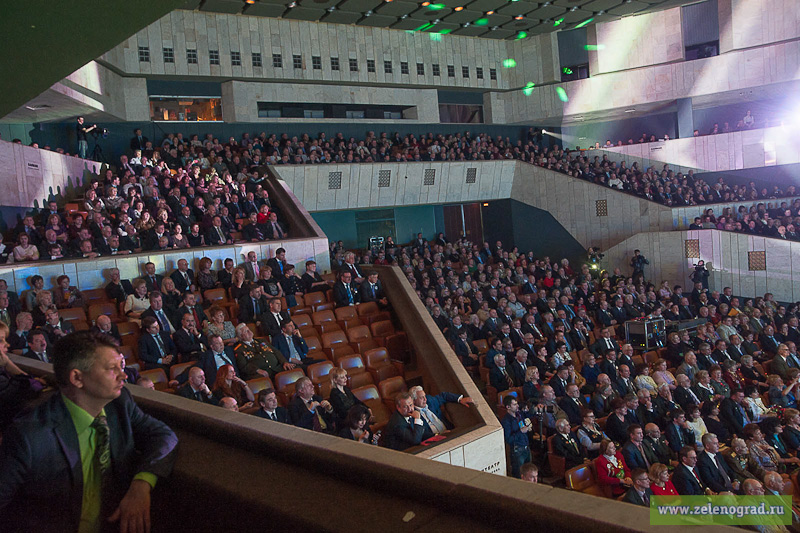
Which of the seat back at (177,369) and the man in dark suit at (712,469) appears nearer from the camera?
the man in dark suit at (712,469)

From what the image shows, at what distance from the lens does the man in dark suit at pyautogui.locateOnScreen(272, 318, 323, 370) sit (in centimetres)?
640

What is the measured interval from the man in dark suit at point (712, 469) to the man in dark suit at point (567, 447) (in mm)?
1043

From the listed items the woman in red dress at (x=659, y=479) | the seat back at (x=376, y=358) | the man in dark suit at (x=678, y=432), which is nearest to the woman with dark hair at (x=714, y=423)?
the man in dark suit at (x=678, y=432)

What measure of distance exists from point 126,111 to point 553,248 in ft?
42.5

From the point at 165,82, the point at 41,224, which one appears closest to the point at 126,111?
the point at 165,82

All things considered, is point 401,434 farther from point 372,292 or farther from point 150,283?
point 150,283

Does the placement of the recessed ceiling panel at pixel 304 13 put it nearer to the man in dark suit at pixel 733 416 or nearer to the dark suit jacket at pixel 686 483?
the man in dark suit at pixel 733 416

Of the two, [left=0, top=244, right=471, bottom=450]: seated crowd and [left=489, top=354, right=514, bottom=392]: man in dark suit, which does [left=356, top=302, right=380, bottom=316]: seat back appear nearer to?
[left=0, top=244, right=471, bottom=450]: seated crowd

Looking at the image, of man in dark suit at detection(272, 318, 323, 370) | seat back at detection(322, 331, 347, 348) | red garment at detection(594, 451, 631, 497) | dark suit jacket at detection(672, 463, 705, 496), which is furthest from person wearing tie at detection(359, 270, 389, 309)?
dark suit jacket at detection(672, 463, 705, 496)

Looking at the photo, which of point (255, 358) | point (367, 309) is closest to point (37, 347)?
point (255, 358)

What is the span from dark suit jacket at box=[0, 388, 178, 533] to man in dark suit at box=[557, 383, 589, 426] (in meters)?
5.50

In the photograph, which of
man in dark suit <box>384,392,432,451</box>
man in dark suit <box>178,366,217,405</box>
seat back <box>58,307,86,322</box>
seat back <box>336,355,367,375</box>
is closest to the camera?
man in dark suit <box>178,366,217,405</box>

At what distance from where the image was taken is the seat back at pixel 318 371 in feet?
20.1

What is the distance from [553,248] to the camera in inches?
769
